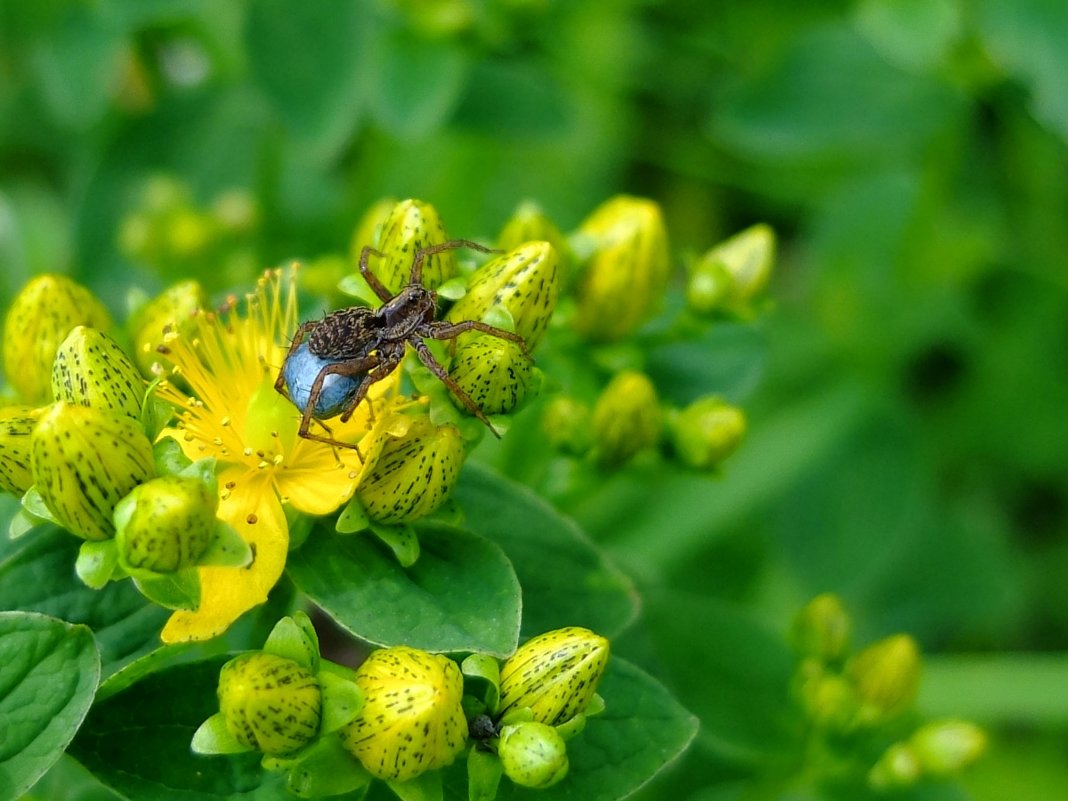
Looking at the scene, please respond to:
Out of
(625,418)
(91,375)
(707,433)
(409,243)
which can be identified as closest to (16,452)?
(91,375)

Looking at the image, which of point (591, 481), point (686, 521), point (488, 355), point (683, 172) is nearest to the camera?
point (488, 355)

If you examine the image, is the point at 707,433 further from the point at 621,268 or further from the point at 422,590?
the point at 422,590

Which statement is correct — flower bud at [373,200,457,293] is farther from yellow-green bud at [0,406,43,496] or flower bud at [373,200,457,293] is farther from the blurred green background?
the blurred green background

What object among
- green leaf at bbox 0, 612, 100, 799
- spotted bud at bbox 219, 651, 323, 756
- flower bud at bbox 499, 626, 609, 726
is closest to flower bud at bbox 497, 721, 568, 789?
flower bud at bbox 499, 626, 609, 726

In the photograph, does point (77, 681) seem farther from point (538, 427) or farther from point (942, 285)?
point (942, 285)

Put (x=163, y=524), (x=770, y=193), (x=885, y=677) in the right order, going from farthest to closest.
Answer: (x=770, y=193) < (x=885, y=677) < (x=163, y=524)

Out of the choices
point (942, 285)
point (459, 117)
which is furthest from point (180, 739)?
point (942, 285)
